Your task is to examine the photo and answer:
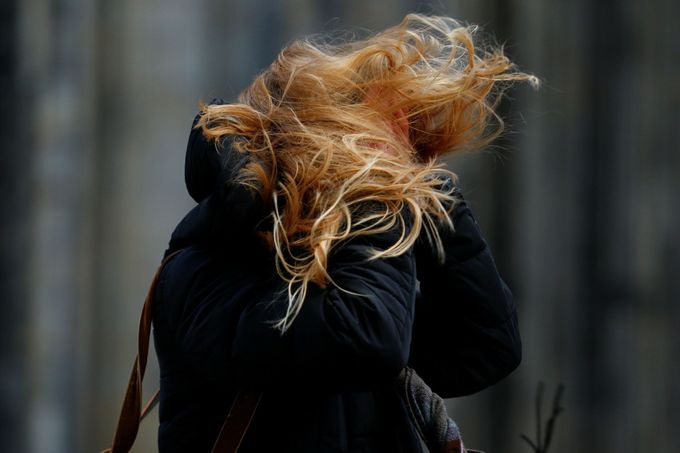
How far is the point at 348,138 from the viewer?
1.61 metres

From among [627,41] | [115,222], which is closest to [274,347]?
[115,222]

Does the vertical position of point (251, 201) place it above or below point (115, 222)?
above

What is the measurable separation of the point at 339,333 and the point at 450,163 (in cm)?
257

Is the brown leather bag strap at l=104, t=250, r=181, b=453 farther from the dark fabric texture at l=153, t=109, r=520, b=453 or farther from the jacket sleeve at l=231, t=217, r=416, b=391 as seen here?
the jacket sleeve at l=231, t=217, r=416, b=391

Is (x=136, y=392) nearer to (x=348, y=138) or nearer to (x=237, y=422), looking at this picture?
(x=237, y=422)

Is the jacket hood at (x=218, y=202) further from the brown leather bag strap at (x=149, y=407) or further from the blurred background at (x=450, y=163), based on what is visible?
the blurred background at (x=450, y=163)

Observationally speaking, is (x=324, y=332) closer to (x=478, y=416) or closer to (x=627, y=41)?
(x=478, y=416)

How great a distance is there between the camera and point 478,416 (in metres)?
3.93

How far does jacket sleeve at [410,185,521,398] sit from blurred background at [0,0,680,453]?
1903 millimetres

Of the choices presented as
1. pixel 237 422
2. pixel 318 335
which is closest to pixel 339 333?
pixel 318 335

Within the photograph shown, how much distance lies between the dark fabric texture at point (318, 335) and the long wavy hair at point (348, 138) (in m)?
0.04

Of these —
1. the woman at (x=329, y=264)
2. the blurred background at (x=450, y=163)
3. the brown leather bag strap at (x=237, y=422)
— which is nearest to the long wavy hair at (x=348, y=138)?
the woman at (x=329, y=264)

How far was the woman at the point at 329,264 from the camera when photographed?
1.49 meters

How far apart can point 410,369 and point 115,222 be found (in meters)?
2.16
